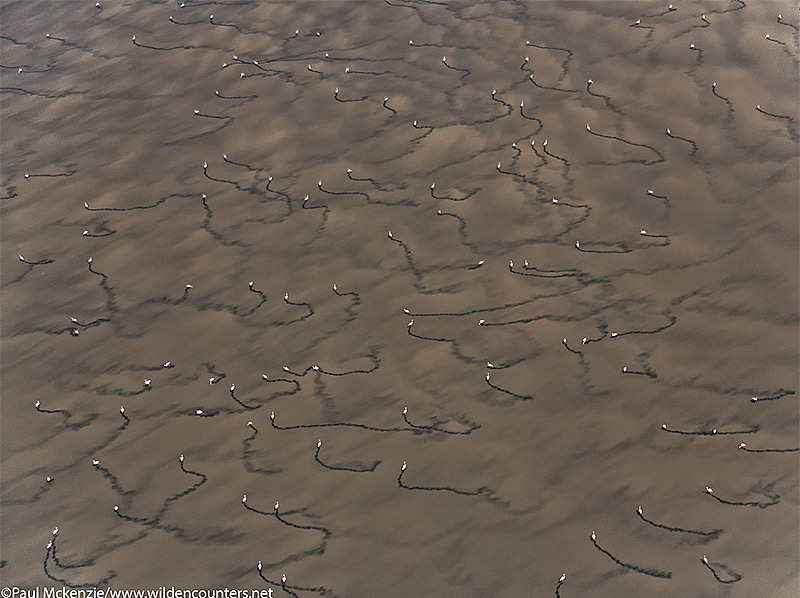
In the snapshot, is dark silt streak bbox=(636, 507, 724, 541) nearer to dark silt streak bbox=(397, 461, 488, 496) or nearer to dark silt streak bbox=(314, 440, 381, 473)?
dark silt streak bbox=(397, 461, 488, 496)

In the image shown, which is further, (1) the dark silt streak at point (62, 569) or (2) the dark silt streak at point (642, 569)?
(1) the dark silt streak at point (62, 569)

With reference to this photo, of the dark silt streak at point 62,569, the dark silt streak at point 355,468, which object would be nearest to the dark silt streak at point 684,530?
the dark silt streak at point 355,468

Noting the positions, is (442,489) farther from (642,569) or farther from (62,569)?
(62,569)

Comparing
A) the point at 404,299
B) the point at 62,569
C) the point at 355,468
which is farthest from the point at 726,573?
the point at 62,569

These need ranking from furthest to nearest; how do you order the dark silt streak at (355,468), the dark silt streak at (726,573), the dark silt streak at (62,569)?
the dark silt streak at (355,468), the dark silt streak at (62,569), the dark silt streak at (726,573)

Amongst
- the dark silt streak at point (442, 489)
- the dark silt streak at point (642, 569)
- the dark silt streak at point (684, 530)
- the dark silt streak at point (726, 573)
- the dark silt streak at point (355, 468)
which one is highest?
the dark silt streak at point (355, 468)

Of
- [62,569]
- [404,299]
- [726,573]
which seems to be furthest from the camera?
[404,299]

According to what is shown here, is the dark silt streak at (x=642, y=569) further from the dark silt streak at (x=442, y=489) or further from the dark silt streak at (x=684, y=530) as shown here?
the dark silt streak at (x=442, y=489)

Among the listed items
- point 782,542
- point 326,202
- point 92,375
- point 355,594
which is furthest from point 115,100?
point 782,542

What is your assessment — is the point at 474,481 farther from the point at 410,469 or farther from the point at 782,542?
the point at 782,542
